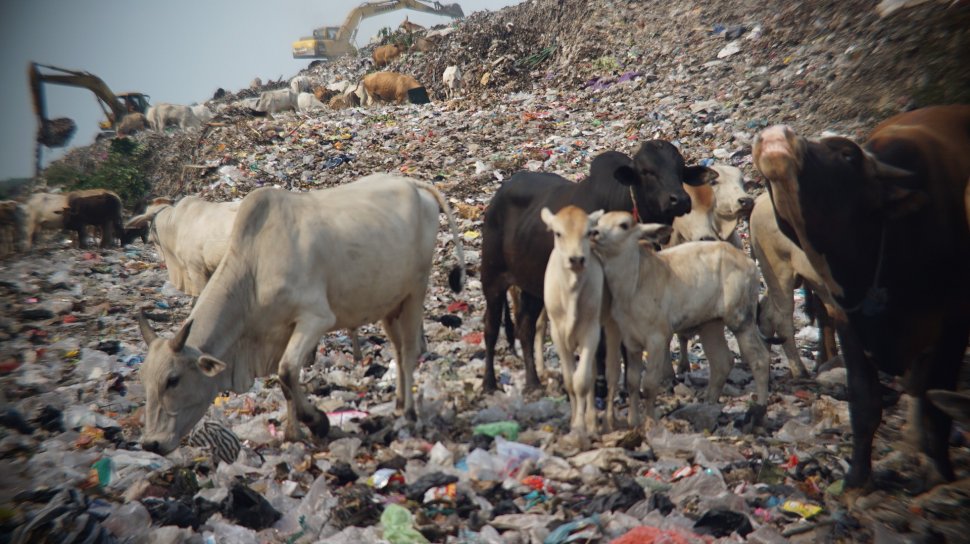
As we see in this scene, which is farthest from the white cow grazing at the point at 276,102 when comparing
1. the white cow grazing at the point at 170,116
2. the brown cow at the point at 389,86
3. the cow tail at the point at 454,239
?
the cow tail at the point at 454,239

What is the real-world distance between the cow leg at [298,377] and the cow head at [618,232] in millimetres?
1806

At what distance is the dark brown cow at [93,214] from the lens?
14.5 m

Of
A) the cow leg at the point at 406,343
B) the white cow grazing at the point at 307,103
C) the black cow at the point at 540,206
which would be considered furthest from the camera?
the white cow grazing at the point at 307,103

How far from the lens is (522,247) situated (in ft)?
22.3

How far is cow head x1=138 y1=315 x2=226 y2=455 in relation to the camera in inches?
193

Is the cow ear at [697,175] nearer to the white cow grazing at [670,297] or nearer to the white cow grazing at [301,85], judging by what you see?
the white cow grazing at [670,297]

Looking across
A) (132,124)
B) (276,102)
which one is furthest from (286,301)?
(132,124)

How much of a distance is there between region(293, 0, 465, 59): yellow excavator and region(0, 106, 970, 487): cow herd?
3652 centimetres

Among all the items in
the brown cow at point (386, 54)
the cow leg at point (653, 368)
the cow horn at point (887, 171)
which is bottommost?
the cow leg at point (653, 368)

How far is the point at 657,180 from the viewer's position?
6.06 meters

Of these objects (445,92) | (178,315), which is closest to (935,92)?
(178,315)

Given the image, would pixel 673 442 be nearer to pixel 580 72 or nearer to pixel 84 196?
pixel 84 196

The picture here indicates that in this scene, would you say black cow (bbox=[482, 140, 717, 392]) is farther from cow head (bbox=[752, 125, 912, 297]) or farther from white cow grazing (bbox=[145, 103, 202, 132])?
white cow grazing (bbox=[145, 103, 202, 132])

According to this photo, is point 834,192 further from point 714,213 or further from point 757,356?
point 714,213
